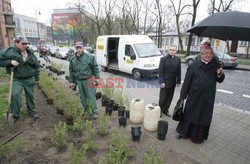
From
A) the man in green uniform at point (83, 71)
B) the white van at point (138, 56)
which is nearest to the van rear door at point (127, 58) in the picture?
the white van at point (138, 56)

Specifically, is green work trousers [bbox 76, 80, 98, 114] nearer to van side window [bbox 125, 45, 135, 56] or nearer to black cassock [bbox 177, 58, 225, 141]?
black cassock [bbox 177, 58, 225, 141]

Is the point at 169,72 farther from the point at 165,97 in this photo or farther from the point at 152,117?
the point at 152,117

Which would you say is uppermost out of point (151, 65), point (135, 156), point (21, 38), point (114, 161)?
point (21, 38)

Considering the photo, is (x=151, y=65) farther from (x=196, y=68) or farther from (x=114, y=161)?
(x=114, y=161)

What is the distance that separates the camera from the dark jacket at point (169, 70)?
4.37 metres

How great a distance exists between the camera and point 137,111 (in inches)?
166

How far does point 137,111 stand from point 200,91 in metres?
1.64

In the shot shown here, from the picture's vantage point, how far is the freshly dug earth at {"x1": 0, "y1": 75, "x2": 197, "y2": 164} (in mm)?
2932

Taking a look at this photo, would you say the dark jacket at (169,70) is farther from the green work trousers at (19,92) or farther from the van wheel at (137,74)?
the van wheel at (137,74)

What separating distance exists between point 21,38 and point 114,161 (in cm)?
340

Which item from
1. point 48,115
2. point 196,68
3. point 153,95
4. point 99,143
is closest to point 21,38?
point 48,115

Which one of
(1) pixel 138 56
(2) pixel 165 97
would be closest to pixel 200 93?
(2) pixel 165 97

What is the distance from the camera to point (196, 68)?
10.5 feet

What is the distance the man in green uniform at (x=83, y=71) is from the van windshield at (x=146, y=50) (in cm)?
527
